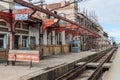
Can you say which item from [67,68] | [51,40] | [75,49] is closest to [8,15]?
[67,68]

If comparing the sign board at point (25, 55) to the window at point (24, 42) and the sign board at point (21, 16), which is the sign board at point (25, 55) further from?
the window at point (24, 42)

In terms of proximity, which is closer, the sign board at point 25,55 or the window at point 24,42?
the sign board at point 25,55

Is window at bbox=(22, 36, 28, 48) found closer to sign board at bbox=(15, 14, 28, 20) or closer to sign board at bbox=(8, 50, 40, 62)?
sign board at bbox=(15, 14, 28, 20)

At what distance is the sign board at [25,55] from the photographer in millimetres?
16438

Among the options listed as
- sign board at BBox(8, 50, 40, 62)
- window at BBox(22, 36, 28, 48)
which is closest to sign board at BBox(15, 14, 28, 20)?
sign board at BBox(8, 50, 40, 62)

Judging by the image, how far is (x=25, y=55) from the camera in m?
16.9

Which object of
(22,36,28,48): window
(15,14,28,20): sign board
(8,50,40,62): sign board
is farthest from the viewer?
(22,36,28,48): window

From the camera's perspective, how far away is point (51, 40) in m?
34.6

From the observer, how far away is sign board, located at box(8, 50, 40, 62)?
16.4 metres

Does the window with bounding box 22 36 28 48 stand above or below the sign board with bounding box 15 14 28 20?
below

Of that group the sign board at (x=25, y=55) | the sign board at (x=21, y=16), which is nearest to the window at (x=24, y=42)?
the sign board at (x=21, y=16)

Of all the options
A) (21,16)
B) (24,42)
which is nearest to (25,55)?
(21,16)

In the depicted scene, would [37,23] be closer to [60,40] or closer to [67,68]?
[67,68]

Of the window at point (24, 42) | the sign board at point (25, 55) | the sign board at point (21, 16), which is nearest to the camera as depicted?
the sign board at point (25, 55)
